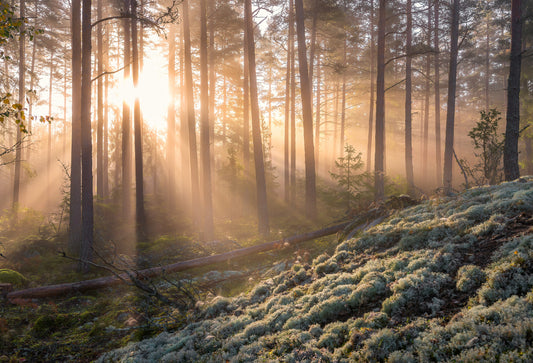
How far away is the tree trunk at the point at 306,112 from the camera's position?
16.0 m

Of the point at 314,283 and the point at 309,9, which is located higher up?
the point at 309,9

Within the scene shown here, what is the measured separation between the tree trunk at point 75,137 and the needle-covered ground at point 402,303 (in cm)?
926

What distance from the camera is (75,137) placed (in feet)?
40.3

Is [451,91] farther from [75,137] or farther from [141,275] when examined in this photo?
[75,137]

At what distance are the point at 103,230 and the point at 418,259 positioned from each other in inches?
717

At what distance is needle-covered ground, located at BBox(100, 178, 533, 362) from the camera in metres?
3.12

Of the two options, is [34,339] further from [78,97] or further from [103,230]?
[103,230]

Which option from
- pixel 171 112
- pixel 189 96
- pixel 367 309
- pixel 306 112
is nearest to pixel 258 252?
pixel 367 309

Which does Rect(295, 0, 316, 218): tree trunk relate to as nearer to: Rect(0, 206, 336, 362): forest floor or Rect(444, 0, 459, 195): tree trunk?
Rect(0, 206, 336, 362): forest floor

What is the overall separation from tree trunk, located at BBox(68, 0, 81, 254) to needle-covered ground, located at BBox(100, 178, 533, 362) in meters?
9.26

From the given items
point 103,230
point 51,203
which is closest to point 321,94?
point 103,230

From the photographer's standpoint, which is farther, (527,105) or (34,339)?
(527,105)

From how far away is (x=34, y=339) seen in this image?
6.79m

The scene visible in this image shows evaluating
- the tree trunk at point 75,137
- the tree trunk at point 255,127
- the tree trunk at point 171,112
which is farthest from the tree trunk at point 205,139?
the tree trunk at point 171,112
